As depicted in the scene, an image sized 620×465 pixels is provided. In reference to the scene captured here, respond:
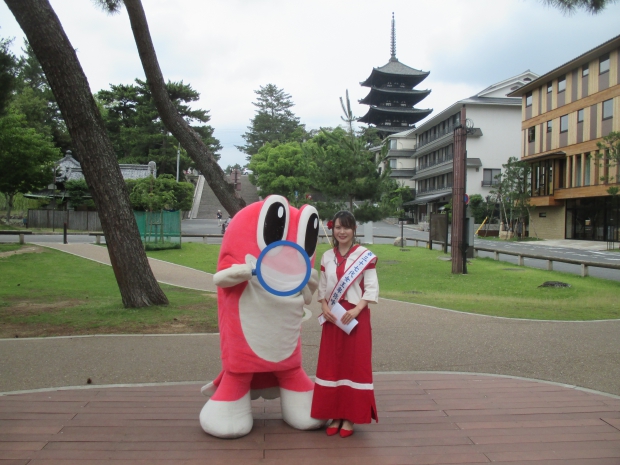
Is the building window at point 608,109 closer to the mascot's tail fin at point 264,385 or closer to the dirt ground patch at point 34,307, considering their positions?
the dirt ground patch at point 34,307

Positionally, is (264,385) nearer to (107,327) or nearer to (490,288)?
(107,327)

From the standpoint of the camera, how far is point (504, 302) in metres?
11.0

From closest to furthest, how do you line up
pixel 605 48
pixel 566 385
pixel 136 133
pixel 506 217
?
pixel 566 385
pixel 605 48
pixel 506 217
pixel 136 133

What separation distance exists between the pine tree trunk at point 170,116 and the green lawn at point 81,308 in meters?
2.12

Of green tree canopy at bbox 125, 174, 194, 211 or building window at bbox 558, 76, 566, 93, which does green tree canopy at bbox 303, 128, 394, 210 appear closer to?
green tree canopy at bbox 125, 174, 194, 211

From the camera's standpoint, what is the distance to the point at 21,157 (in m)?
29.6

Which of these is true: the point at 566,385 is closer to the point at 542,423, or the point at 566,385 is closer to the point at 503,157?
the point at 542,423

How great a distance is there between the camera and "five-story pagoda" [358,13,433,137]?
65.0 metres

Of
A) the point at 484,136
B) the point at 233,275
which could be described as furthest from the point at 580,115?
the point at 233,275

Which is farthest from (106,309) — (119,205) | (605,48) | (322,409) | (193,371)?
(605,48)

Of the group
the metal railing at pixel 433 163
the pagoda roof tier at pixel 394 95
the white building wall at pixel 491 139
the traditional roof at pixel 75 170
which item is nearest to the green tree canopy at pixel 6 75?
the traditional roof at pixel 75 170

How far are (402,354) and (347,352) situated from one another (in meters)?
2.84

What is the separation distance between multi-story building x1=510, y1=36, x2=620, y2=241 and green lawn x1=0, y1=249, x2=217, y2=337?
2690 cm

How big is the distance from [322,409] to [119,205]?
655 centimetres
